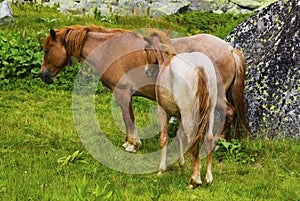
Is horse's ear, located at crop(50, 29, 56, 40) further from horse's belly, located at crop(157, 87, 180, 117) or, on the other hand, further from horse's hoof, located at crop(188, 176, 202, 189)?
horse's hoof, located at crop(188, 176, 202, 189)

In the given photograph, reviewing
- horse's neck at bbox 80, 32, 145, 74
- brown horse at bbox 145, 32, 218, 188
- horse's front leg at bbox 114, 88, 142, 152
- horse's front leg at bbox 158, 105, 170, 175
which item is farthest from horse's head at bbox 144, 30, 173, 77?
horse's front leg at bbox 114, 88, 142, 152

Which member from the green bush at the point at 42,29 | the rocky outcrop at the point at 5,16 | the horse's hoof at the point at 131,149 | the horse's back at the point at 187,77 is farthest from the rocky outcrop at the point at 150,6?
the horse's back at the point at 187,77

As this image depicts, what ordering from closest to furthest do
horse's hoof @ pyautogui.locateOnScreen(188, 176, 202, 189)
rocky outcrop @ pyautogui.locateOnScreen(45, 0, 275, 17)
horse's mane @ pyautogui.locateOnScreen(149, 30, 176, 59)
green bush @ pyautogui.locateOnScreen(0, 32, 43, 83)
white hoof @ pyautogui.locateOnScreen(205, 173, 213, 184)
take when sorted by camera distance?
horse's hoof @ pyautogui.locateOnScreen(188, 176, 202, 189), white hoof @ pyautogui.locateOnScreen(205, 173, 213, 184), horse's mane @ pyautogui.locateOnScreen(149, 30, 176, 59), green bush @ pyautogui.locateOnScreen(0, 32, 43, 83), rocky outcrop @ pyautogui.locateOnScreen(45, 0, 275, 17)

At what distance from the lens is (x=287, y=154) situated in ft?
24.1

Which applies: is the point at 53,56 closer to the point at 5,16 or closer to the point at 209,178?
the point at 209,178

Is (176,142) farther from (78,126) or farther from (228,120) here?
(78,126)

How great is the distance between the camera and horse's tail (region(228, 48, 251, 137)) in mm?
7672

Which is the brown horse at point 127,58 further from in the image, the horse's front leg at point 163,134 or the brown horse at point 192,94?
the brown horse at point 192,94

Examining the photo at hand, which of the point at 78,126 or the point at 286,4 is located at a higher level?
the point at 286,4

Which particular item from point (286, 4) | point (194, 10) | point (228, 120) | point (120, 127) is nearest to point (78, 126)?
point (120, 127)

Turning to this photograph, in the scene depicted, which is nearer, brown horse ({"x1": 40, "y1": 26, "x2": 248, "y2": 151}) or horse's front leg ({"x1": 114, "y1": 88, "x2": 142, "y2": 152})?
brown horse ({"x1": 40, "y1": 26, "x2": 248, "y2": 151})

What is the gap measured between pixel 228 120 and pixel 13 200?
3.70 metres

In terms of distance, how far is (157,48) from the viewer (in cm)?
661

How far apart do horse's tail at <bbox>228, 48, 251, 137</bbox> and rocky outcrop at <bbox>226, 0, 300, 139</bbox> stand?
1.13 ft
